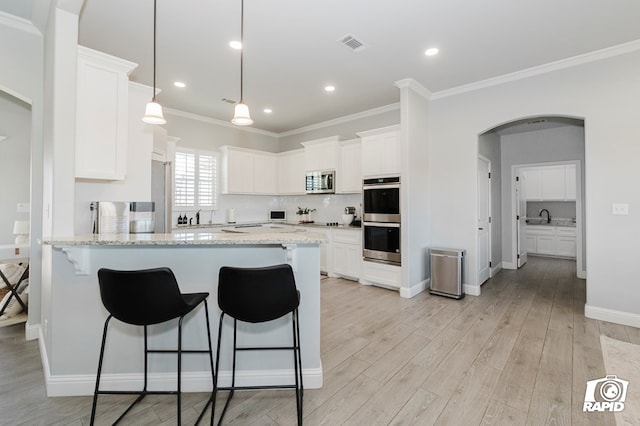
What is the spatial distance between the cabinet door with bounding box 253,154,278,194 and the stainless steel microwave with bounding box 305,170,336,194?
1000 millimetres

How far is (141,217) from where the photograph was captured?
9.55 feet

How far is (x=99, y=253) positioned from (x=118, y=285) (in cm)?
62

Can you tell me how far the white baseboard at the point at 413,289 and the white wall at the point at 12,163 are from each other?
589cm

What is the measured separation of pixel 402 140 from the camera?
4.23 meters

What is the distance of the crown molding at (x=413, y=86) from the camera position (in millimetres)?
4108

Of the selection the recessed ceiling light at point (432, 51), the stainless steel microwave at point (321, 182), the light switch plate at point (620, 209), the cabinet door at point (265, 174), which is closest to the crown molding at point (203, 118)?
the cabinet door at point (265, 174)

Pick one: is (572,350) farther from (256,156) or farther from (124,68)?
(256,156)

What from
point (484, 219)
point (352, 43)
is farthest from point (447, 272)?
point (352, 43)

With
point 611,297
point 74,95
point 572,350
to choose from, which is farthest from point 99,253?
point 611,297

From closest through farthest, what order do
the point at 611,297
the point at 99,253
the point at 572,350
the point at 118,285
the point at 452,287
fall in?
1. the point at 118,285
2. the point at 99,253
3. the point at 572,350
4. the point at 611,297
5. the point at 452,287

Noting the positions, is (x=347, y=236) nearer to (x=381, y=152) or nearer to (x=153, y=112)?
(x=381, y=152)

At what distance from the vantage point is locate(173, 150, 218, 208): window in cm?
535

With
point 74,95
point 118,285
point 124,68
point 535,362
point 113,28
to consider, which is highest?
point 113,28

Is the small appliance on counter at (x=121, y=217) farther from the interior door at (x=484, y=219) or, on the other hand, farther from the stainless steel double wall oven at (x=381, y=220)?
the interior door at (x=484, y=219)
